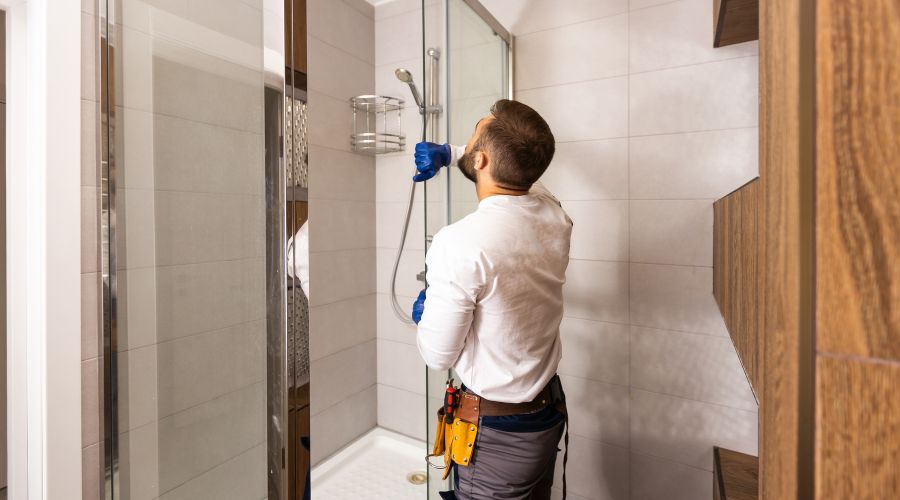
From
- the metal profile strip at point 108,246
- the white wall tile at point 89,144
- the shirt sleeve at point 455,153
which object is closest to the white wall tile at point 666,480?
the shirt sleeve at point 455,153

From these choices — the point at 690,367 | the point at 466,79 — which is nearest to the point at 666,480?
the point at 690,367

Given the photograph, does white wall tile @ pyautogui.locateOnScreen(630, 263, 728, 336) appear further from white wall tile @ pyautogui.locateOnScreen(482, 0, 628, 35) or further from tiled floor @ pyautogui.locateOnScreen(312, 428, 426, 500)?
tiled floor @ pyautogui.locateOnScreen(312, 428, 426, 500)

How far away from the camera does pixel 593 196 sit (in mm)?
1692

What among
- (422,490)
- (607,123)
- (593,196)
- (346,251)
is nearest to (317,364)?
(346,251)

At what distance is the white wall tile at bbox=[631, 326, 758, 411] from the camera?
4.87ft

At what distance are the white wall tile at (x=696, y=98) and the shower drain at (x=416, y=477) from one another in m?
1.69

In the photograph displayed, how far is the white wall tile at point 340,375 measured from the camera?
2.06 metres

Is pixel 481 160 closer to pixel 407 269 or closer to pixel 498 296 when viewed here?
pixel 498 296

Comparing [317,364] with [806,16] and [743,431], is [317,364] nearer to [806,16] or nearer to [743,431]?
[743,431]

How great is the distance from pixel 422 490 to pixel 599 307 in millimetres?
1094

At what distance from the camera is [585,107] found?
169cm

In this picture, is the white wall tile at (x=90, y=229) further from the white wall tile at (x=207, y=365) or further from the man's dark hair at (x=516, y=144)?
the man's dark hair at (x=516, y=144)

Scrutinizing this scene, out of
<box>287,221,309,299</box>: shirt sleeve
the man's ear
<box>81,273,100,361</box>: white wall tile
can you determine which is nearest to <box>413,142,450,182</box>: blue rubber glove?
the man's ear

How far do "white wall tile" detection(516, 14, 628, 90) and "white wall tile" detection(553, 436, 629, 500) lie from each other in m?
1.41
